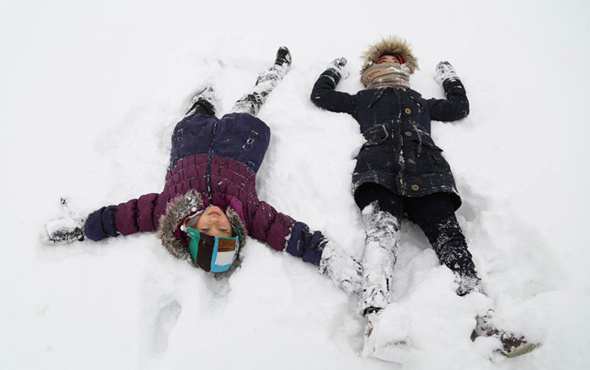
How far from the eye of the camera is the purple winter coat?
2.10m

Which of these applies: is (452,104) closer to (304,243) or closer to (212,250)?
(304,243)

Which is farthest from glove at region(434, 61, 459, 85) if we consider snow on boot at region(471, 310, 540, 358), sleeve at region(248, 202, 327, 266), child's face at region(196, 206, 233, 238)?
child's face at region(196, 206, 233, 238)

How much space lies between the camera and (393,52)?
3.19 m

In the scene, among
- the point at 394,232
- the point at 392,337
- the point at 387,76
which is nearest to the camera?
the point at 392,337

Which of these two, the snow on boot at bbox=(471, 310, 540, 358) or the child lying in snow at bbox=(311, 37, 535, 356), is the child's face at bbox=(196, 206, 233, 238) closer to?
the child lying in snow at bbox=(311, 37, 535, 356)

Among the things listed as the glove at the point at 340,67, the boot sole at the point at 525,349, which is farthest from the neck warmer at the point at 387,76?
the boot sole at the point at 525,349

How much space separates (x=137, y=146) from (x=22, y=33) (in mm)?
2120

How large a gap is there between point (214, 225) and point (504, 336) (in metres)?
1.55

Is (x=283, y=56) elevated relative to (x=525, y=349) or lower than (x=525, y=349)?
elevated

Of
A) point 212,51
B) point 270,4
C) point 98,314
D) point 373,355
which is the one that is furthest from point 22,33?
point 373,355

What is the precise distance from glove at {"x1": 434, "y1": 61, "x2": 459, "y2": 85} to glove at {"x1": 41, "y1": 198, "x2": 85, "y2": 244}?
2958 millimetres

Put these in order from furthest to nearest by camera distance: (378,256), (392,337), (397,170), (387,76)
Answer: (387,76)
(397,170)
(378,256)
(392,337)

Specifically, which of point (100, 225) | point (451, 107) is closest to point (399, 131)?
point (451, 107)

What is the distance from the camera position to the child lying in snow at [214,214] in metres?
2.00
